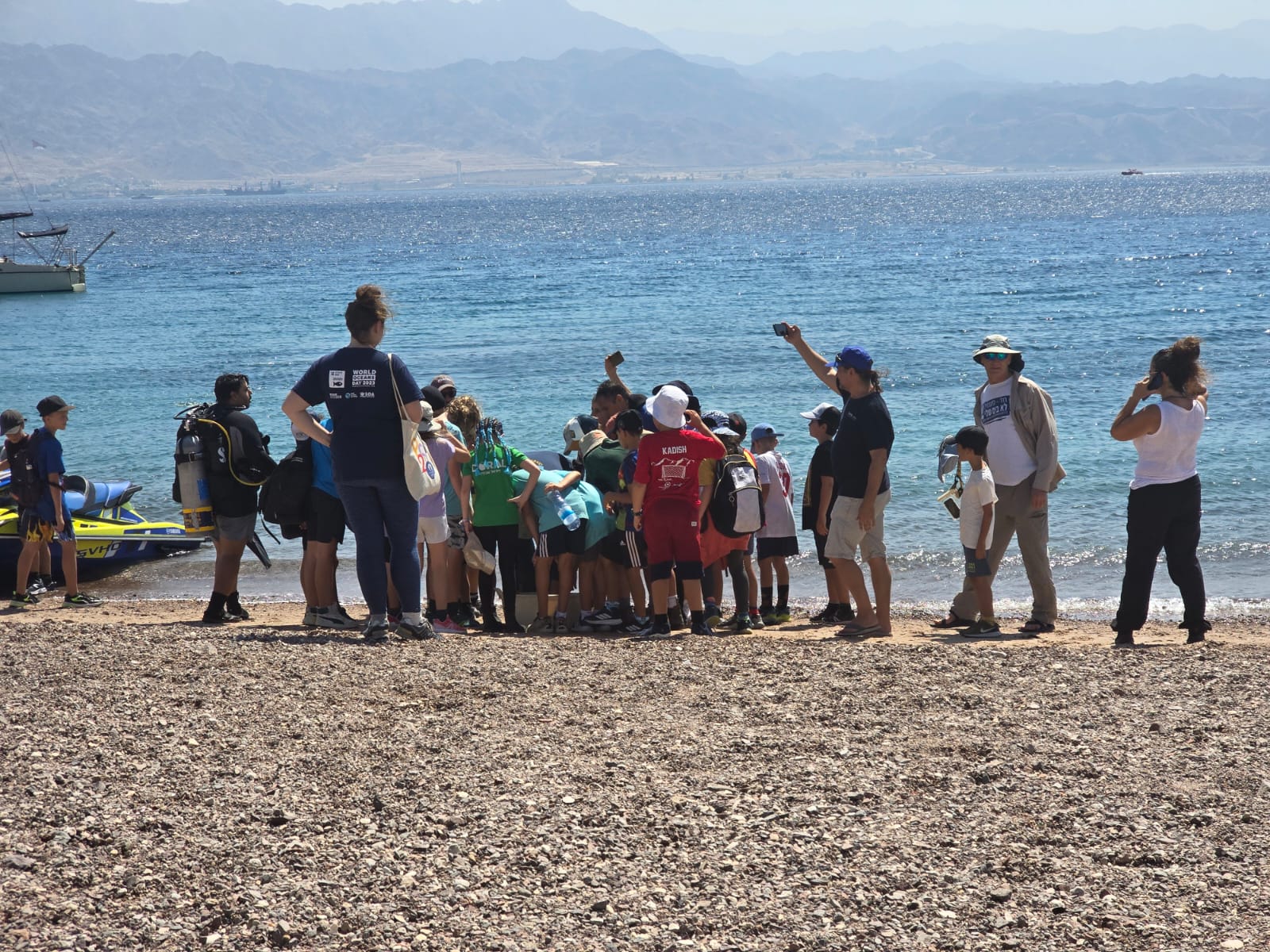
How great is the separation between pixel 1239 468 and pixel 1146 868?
12.9 meters

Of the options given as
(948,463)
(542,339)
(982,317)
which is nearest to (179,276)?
(542,339)

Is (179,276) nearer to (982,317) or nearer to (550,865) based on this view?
(982,317)

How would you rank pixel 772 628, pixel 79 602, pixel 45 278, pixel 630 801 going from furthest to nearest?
1. pixel 45 278
2. pixel 79 602
3. pixel 772 628
4. pixel 630 801

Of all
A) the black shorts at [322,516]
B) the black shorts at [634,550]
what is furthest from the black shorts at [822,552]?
the black shorts at [322,516]

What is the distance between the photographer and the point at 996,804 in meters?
4.53

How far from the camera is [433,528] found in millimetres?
7801

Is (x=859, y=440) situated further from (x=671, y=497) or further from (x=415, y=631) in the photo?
(x=415, y=631)

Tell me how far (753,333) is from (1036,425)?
1018 inches

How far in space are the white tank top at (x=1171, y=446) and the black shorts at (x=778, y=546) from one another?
2.47 meters

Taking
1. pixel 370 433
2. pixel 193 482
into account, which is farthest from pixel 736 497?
pixel 193 482

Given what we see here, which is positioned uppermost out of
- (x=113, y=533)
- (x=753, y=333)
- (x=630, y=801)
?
(x=753, y=333)

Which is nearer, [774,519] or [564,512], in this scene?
[564,512]

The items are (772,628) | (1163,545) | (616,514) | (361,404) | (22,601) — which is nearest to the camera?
(361,404)

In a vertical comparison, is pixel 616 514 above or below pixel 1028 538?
above
